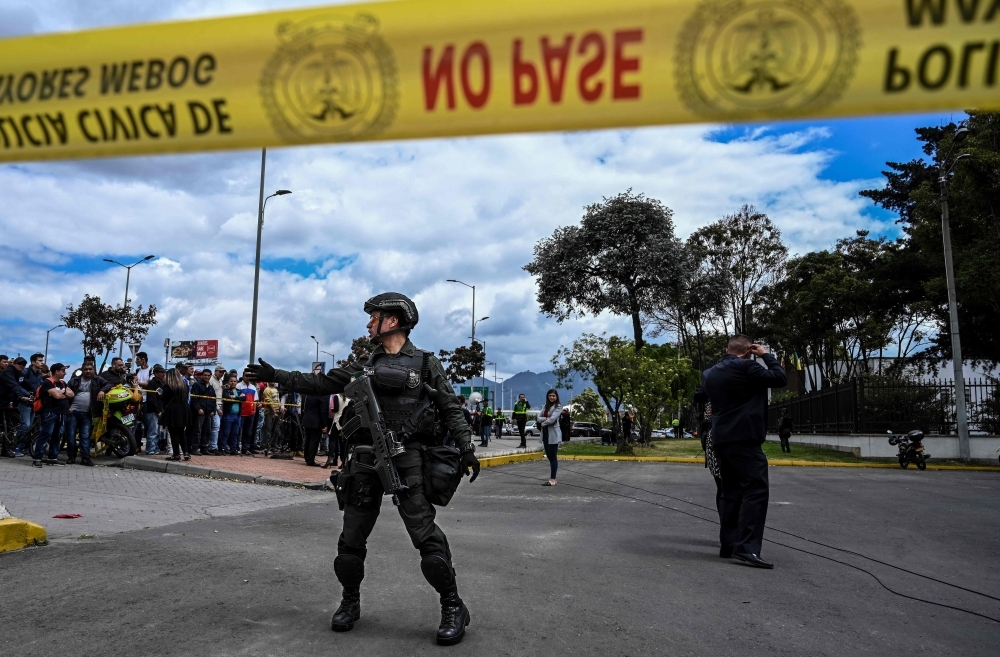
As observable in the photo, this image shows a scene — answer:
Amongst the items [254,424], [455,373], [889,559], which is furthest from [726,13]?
[455,373]

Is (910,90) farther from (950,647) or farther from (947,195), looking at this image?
(947,195)

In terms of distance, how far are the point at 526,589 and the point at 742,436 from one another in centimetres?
239

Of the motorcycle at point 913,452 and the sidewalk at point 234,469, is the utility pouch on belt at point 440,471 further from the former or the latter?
the motorcycle at point 913,452

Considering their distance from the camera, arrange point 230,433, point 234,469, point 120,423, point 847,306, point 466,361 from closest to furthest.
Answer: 1. point 234,469
2. point 120,423
3. point 230,433
4. point 847,306
5. point 466,361

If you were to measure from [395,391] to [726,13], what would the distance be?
2576 mm

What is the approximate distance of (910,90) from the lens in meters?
2.53

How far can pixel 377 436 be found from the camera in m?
4.14

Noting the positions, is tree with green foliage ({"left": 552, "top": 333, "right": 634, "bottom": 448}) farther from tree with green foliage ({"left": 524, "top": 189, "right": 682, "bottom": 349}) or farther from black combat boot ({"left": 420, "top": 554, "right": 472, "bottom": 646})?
black combat boot ({"left": 420, "top": 554, "right": 472, "bottom": 646})

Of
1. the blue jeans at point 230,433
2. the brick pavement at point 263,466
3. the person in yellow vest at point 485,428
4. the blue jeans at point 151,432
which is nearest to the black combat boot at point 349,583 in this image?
the brick pavement at point 263,466

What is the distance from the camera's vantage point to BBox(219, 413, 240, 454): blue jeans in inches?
583

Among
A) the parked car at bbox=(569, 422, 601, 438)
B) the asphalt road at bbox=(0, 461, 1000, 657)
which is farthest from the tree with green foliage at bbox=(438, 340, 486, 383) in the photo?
the asphalt road at bbox=(0, 461, 1000, 657)

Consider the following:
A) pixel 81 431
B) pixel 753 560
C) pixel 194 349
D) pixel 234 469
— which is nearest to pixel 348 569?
pixel 753 560

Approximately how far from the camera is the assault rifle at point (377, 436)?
13.4ft

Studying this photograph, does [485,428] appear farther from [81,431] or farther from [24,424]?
[81,431]
